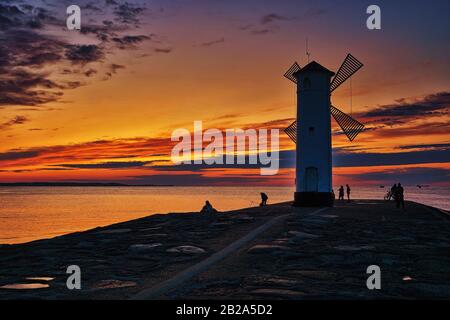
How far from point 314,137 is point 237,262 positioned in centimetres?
2046

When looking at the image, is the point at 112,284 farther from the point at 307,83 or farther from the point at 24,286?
the point at 307,83

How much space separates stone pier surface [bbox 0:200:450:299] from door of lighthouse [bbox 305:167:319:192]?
12.2 metres

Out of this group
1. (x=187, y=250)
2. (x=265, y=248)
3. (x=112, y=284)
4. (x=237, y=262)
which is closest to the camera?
(x=112, y=284)

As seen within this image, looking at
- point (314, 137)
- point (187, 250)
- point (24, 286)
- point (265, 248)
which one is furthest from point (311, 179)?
point (24, 286)

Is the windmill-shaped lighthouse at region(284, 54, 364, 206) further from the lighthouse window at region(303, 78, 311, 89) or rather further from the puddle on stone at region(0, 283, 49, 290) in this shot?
the puddle on stone at region(0, 283, 49, 290)

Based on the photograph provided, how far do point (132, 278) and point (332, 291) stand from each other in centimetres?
382

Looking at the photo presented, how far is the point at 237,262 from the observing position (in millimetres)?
10898

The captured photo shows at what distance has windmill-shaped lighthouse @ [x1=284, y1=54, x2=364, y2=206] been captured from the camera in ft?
99.6

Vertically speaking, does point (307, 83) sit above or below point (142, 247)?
above

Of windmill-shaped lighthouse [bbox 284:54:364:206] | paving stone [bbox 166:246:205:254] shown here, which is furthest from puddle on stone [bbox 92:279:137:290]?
windmill-shaped lighthouse [bbox 284:54:364:206]

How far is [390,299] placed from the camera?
7891mm

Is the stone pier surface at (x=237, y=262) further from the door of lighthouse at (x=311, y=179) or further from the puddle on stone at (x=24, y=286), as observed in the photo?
the door of lighthouse at (x=311, y=179)

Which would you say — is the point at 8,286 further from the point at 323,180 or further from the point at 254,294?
the point at 323,180
